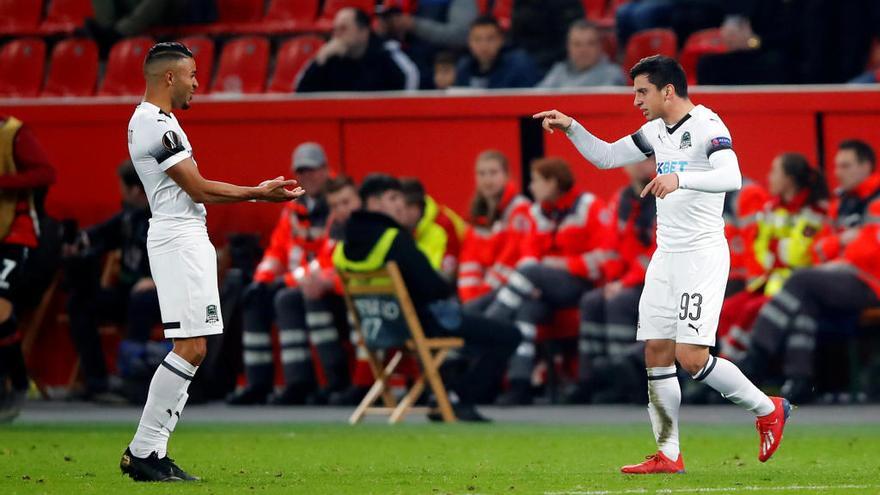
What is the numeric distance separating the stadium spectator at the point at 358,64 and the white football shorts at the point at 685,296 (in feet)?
25.8

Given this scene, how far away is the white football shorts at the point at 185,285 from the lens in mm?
8336

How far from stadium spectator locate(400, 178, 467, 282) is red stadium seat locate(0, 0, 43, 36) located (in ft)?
23.3

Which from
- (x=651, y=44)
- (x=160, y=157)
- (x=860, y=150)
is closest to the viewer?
(x=160, y=157)

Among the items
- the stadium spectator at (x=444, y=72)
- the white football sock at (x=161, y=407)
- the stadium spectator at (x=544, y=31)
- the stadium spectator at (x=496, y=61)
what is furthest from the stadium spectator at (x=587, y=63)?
the white football sock at (x=161, y=407)

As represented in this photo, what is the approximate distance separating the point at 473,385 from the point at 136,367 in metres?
3.29

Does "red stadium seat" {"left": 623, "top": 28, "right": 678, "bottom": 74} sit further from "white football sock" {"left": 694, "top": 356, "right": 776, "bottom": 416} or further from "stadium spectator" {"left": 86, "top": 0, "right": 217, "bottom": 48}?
"white football sock" {"left": 694, "top": 356, "right": 776, "bottom": 416}

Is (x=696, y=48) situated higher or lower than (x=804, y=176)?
higher

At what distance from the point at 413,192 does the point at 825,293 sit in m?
3.43

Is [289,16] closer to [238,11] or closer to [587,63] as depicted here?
[238,11]

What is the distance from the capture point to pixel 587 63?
52.1 ft

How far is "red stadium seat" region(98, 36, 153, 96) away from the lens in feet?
60.4

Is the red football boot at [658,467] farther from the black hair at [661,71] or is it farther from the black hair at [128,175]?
the black hair at [128,175]

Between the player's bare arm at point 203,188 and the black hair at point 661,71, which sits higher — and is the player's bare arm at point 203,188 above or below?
below

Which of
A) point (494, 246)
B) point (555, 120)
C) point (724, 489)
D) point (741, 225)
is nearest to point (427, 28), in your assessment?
point (494, 246)
